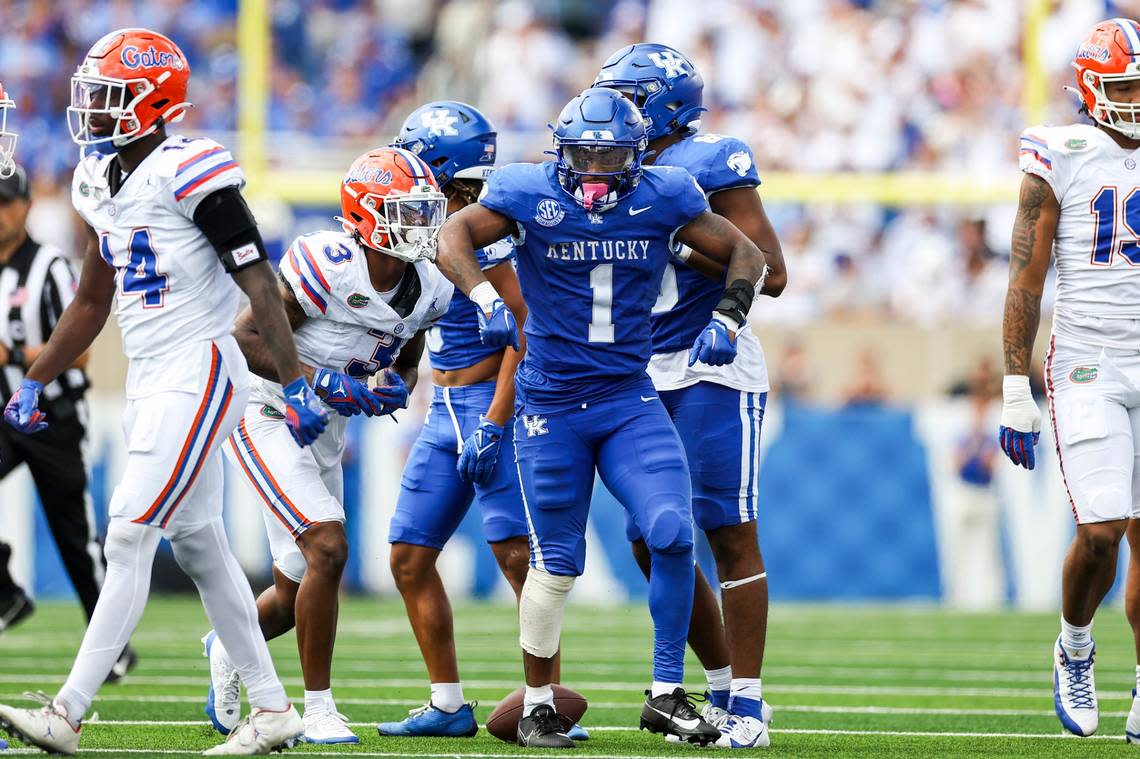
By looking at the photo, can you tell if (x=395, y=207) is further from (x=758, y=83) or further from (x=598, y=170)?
(x=758, y=83)

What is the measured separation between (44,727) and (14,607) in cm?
351

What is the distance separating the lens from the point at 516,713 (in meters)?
5.44

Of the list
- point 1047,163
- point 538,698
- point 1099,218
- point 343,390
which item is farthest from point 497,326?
point 1099,218

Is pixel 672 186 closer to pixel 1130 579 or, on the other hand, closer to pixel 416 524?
pixel 416 524

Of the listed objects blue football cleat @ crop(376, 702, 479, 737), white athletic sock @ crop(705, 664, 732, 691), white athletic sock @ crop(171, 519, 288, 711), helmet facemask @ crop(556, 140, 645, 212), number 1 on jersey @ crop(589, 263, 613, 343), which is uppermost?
helmet facemask @ crop(556, 140, 645, 212)

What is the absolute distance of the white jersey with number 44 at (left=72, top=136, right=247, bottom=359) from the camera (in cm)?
458

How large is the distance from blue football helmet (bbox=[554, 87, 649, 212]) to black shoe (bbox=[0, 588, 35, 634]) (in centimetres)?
371

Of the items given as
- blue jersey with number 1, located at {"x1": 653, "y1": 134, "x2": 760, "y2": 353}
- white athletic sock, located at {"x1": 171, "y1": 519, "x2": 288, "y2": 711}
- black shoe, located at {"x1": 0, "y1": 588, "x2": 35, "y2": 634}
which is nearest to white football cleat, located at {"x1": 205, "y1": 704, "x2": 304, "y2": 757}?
white athletic sock, located at {"x1": 171, "y1": 519, "x2": 288, "y2": 711}

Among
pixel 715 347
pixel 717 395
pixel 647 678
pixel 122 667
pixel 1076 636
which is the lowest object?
pixel 647 678

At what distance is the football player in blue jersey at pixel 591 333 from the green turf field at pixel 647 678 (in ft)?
0.98

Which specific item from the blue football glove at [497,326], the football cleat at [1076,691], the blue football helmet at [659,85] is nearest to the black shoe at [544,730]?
the blue football glove at [497,326]

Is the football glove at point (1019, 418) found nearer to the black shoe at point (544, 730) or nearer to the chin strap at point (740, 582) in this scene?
the chin strap at point (740, 582)

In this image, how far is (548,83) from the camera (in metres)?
16.5

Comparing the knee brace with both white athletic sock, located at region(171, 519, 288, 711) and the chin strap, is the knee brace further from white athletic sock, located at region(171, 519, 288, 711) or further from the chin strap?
white athletic sock, located at region(171, 519, 288, 711)
